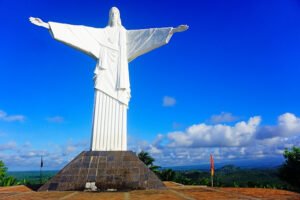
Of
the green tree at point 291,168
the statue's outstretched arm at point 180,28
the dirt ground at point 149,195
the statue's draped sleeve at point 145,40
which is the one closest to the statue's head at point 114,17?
the statue's draped sleeve at point 145,40

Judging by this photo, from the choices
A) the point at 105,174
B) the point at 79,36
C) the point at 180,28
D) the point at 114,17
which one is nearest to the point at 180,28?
the point at 180,28

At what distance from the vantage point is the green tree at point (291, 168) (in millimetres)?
23047

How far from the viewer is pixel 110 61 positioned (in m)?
12.3

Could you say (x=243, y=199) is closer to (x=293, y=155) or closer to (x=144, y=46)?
(x=144, y=46)

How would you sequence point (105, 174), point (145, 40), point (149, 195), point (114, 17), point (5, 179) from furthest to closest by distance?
1. point (5, 179)
2. point (114, 17)
3. point (145, 40)
4. point (105, 174)
5. point (149, 195)

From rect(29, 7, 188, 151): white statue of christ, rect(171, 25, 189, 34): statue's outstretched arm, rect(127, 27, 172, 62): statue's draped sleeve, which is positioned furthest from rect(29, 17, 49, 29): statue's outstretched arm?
rect(171, 25, 189, 34): statue's outstretched arm

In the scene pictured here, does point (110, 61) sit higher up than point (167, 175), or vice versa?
point (110, 61)

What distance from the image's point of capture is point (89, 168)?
1037cm

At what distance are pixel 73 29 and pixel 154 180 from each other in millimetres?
6698

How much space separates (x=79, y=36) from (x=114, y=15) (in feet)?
6.45

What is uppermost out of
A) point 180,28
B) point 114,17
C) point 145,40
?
point 114,17

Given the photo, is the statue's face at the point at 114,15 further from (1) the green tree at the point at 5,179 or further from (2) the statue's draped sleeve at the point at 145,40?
(1) the green tree at the point at 5,179

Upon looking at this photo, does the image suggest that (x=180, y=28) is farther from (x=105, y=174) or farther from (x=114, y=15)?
(x=105, y=174)

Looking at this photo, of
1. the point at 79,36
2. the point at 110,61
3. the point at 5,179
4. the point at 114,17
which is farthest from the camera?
the point at 5,179
